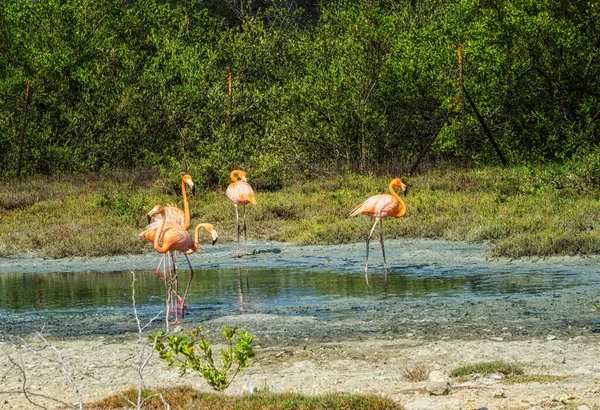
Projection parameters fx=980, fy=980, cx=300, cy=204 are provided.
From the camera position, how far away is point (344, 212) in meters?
20.9

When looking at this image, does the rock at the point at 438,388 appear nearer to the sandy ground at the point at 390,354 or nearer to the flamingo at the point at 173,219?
the sandy ground at the point at 390,354

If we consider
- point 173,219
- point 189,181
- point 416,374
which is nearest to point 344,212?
point 189,181

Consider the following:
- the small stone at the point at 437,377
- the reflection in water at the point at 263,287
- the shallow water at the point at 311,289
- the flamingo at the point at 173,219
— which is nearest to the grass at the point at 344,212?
the shallow water at the point at 311,289

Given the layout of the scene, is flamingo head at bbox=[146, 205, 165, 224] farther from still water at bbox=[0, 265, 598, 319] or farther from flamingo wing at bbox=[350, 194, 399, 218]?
flamingo wing at bbox=[350, 194, 399, 218]

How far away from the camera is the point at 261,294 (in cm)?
1383

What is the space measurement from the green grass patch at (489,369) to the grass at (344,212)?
777cm

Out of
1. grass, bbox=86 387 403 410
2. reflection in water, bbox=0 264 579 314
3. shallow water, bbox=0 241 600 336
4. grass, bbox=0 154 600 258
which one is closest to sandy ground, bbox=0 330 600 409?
grass, bbox=86 387 403 410

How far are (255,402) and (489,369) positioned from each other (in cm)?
236

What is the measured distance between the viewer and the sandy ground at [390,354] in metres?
7.59

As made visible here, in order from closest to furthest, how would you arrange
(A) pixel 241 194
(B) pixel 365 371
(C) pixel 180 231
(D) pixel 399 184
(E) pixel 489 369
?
(E) pixel 489 369
(B) pixel 365 371
(C) pixel 180 231
(D) pixel 399 184
(A) pixel 241 194

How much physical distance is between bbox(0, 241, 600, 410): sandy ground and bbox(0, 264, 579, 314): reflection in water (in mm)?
785

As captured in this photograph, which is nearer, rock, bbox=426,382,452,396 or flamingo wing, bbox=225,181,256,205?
rock, bbox=426,382,452,396

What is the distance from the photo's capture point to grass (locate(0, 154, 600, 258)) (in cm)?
1755

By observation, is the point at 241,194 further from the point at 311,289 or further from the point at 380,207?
the point at 311,289
